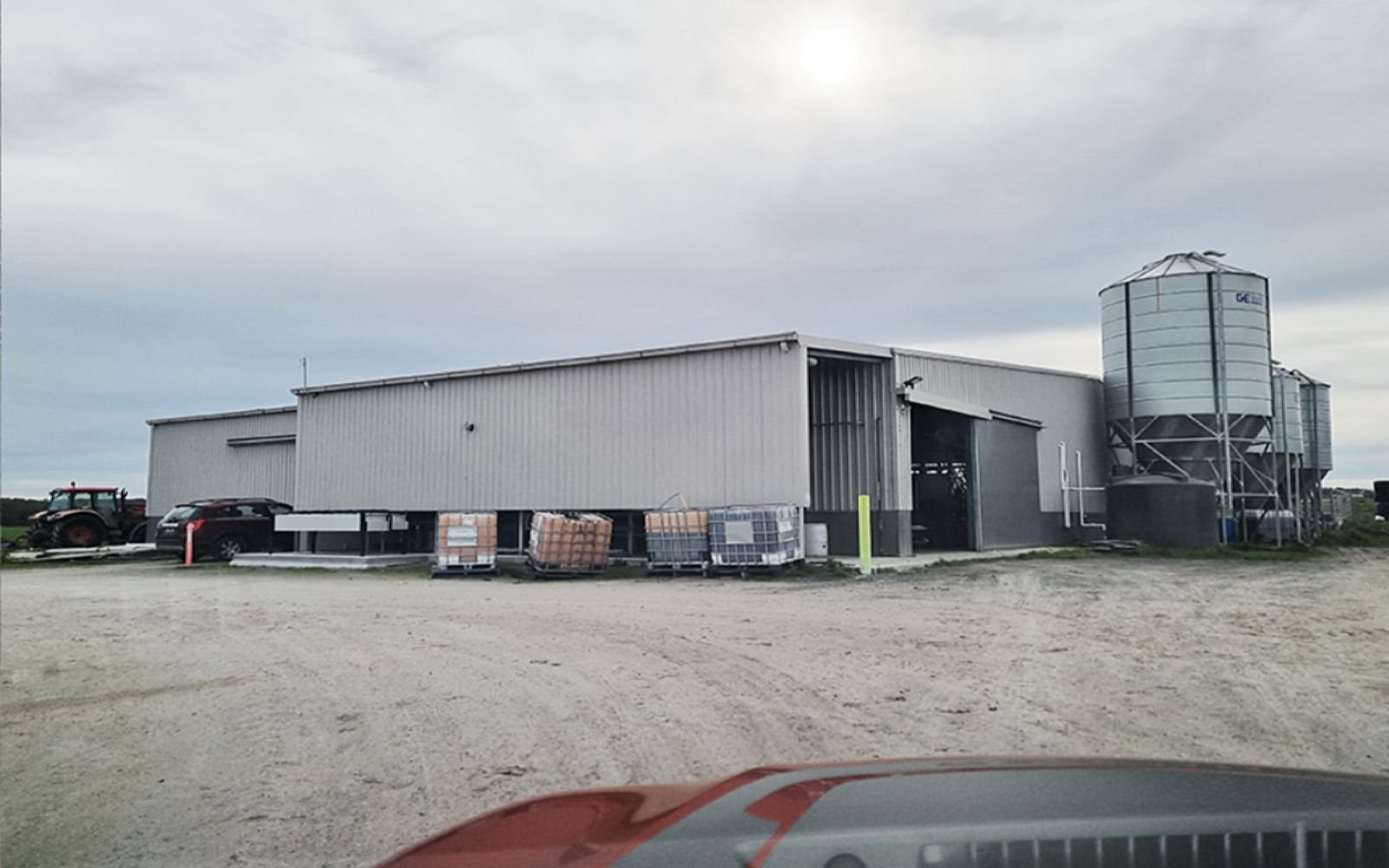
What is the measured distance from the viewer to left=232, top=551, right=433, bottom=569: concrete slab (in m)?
22.5

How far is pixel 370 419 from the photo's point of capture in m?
27.2

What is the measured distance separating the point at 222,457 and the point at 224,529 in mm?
9677

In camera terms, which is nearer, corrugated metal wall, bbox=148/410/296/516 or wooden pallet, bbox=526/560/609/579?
wooden pallet, bbox=526/560/609/579

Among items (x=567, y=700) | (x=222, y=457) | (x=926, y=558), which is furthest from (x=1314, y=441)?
(x=222, y=457)

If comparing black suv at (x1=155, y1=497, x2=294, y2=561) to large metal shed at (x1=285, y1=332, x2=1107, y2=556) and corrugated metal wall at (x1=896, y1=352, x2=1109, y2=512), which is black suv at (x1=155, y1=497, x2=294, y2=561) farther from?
corrugated metal wall at (x1=896, y1=352, x2=1109, y2=512)

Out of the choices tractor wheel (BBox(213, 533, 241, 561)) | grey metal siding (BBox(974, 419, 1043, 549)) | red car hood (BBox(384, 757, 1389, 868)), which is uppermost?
grey metal siding (BBox(974, 419, 1043, 549))

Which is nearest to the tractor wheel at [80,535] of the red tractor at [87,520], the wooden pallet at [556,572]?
the red tractor at [87,520]

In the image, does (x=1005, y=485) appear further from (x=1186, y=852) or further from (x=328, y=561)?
(x=1186, y=852)

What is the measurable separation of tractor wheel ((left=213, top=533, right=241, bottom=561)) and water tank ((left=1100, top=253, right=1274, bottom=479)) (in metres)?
26.3

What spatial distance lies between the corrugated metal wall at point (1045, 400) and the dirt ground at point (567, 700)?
40.2 feet

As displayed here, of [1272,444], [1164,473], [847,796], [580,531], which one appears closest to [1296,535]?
[1272,444]

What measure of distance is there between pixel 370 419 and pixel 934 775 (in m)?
27.0

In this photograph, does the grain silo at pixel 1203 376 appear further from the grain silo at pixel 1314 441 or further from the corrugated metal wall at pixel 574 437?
the corrugated metal wall at pixel 574 437

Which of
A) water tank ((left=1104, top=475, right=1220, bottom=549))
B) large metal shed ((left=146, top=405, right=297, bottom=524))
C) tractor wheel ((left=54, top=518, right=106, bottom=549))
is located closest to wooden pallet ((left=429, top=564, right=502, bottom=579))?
large metal shed ((left=146, top=405, right=297, bottom=524))
